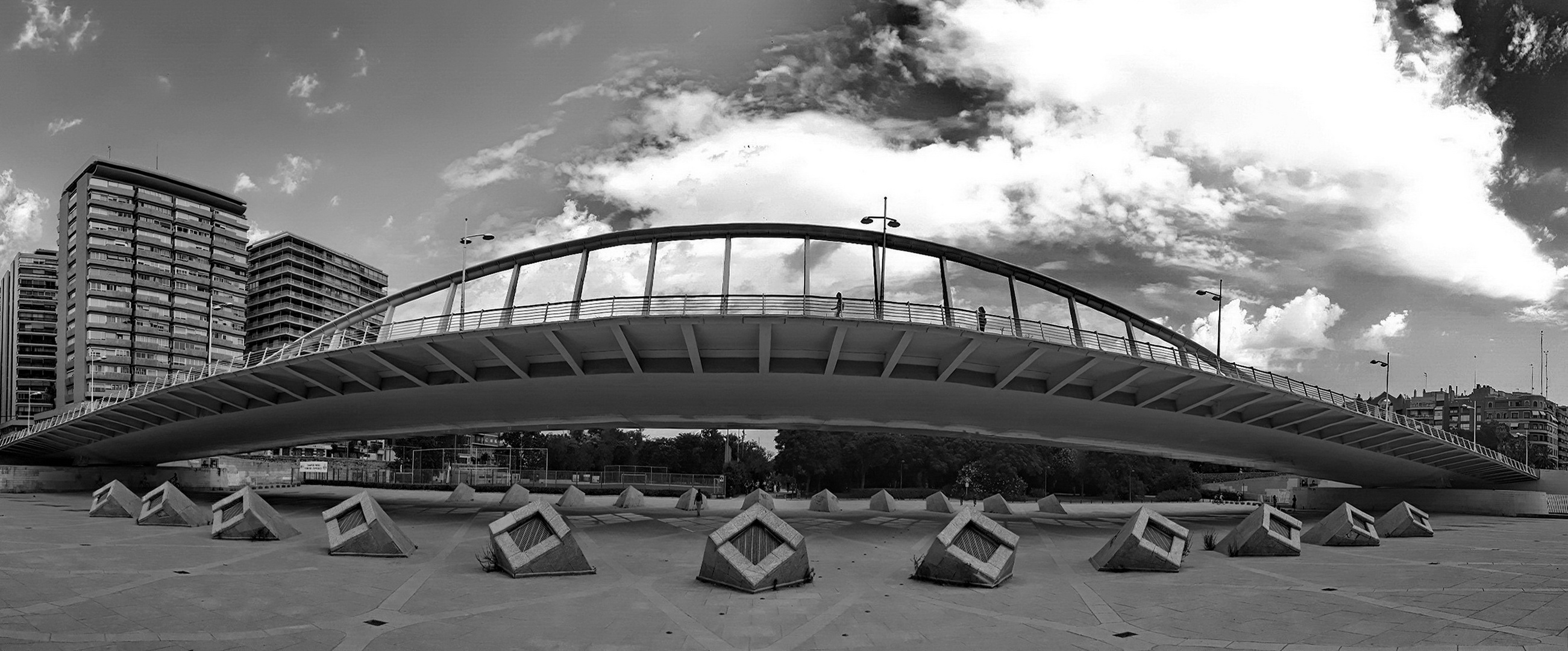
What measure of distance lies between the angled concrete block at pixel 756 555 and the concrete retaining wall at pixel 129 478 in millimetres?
41475

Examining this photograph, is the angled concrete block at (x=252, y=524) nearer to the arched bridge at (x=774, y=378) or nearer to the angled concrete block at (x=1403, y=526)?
the arched bridge at (x=774, y=378)

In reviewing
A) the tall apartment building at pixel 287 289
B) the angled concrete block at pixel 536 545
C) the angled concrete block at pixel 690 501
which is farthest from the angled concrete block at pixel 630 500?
the tall apartment building at pixel 287 289

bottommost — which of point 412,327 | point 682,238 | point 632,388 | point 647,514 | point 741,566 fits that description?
point 647,514

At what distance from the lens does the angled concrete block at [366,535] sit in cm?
2067

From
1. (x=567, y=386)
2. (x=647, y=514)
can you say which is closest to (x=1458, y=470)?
(x=647, y=514)

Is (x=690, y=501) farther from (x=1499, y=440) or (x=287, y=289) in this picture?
(x=287, y=289)

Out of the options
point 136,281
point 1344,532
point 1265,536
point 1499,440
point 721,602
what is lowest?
point 1499,440

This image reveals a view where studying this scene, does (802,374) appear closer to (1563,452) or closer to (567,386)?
(567,386)

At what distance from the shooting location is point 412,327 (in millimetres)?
33188

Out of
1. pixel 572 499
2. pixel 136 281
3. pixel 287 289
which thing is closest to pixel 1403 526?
pixel 572 499

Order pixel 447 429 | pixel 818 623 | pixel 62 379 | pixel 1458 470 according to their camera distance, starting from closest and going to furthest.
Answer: pixel 818 623
pixel 447 429
pixel 1458 470
pixel 62 379

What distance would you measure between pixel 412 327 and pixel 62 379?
128 metres

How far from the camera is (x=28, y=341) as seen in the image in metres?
149

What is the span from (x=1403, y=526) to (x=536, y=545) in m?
29.7
